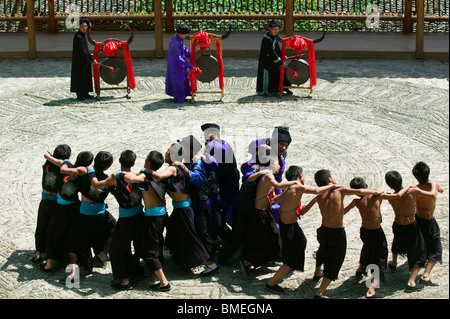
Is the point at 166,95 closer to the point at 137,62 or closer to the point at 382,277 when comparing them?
the point at 137,62

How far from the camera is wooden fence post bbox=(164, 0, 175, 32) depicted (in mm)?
17469

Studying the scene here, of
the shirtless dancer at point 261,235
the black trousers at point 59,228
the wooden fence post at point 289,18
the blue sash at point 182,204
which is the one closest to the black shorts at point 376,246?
the shirtless dancer at point 261,235

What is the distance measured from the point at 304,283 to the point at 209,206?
4.18ft

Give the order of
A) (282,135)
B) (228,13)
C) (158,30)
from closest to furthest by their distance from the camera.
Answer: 1. (282,135)
2. (158,30)
3. (228,13)

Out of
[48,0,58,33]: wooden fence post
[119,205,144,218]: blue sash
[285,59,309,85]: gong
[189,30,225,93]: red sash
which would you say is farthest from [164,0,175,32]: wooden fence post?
[119,205,144,218]: blue sash

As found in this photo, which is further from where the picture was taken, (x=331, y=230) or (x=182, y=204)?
(x=182, y=204)

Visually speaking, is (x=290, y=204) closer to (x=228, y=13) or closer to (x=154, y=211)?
(x=154, y=211)

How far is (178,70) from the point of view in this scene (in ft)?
43.6

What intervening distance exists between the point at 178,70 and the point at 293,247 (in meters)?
6.62

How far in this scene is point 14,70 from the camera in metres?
15.6

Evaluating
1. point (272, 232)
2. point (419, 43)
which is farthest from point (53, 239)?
point (419, 43)

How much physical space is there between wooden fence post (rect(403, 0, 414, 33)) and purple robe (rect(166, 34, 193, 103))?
609cm

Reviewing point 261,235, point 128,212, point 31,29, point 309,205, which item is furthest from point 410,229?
point 31,29

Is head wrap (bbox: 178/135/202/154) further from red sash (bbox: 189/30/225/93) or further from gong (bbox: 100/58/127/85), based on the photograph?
gong (bbox: 100/58/127/85)
